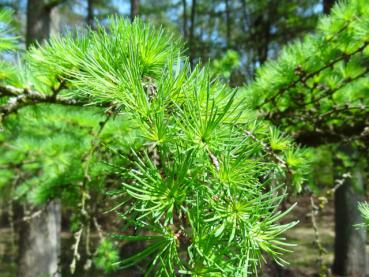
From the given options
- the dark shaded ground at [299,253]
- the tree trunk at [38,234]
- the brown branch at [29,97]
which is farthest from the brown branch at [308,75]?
the tree trunk at [38,234]

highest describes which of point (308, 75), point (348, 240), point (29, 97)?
point (308, 75)

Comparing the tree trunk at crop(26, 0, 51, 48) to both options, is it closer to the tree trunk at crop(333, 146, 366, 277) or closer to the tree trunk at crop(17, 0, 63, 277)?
the tree trunk at crop(17, 0, 63, 277)

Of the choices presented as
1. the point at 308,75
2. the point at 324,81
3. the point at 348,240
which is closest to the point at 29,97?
the point at 308,75

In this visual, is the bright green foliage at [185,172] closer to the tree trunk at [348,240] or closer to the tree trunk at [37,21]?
the tree trunk at [37,21]

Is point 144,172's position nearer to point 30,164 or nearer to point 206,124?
point 206,124

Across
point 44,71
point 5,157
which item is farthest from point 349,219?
point 44,71

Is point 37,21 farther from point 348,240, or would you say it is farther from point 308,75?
point 348,240
